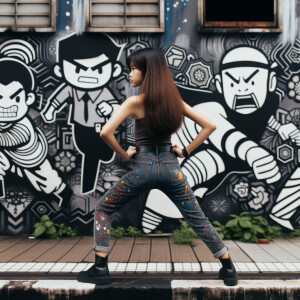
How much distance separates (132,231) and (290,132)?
2490mm

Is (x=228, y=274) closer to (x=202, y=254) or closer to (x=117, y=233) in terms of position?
(x=202, y=254)

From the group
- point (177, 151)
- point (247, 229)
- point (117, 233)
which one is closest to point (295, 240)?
point (247, 229)

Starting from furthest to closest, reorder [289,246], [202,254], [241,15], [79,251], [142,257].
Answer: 1. [241,15]
2. [289,246]
3. [79,251]
4. [202,254]
5. [142,257]

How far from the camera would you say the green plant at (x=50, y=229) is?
5.80m

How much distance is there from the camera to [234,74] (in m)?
6.05

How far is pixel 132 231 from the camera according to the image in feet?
19.5

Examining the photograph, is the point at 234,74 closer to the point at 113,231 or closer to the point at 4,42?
the point at 113,231

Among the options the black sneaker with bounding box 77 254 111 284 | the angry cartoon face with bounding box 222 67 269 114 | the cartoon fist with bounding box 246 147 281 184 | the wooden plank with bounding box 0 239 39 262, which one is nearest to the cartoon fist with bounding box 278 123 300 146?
the cartoon fist with bounding box 246 147 281 184

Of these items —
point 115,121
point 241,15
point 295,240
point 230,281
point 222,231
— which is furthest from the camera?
point 241,15

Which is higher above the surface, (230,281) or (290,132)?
(290,132)

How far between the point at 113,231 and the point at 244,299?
267cm

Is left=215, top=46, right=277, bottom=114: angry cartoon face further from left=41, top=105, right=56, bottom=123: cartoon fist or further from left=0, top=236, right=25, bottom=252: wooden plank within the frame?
left=0, top=236, right=25, bottom=252: wooden plank

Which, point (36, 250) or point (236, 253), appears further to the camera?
point (36, 250)

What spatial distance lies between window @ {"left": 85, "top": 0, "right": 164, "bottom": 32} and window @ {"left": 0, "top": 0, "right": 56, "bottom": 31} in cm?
59
